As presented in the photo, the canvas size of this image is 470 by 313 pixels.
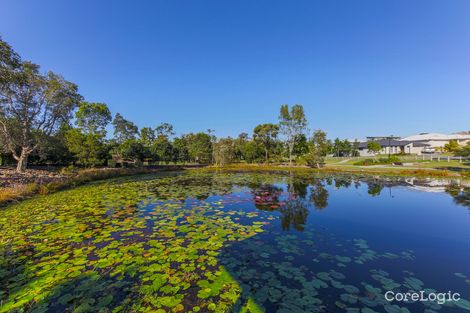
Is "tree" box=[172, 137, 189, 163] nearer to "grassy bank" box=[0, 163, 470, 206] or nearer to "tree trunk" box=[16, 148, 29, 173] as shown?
"grassy bank" box=[0, 163, 470, 206]

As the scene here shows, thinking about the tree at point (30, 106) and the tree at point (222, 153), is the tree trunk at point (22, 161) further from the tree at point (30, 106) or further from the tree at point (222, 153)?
the tree at point (222, 153)

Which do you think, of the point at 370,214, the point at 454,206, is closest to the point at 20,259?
the point at 370,214

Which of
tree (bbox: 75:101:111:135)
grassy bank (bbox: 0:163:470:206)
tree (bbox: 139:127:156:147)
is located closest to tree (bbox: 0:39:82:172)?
A: grassy bank (bbox: 0:163:470:206)

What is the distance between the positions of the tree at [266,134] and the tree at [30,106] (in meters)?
26.2

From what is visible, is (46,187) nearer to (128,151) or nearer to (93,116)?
(128,151)

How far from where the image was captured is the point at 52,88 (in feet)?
53.8

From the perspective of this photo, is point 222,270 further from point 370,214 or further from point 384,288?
point 370,214

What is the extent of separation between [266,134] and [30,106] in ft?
98.1

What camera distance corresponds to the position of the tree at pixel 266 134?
36.2 meters

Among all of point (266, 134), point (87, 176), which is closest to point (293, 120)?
point (266, 134)

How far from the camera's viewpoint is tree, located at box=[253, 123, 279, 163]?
36.2m

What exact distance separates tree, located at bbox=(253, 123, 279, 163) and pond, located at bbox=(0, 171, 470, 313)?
29106mm

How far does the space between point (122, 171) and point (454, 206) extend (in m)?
24.0

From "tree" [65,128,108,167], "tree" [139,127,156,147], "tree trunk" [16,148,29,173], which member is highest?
"tree" [139,127,156,147]
